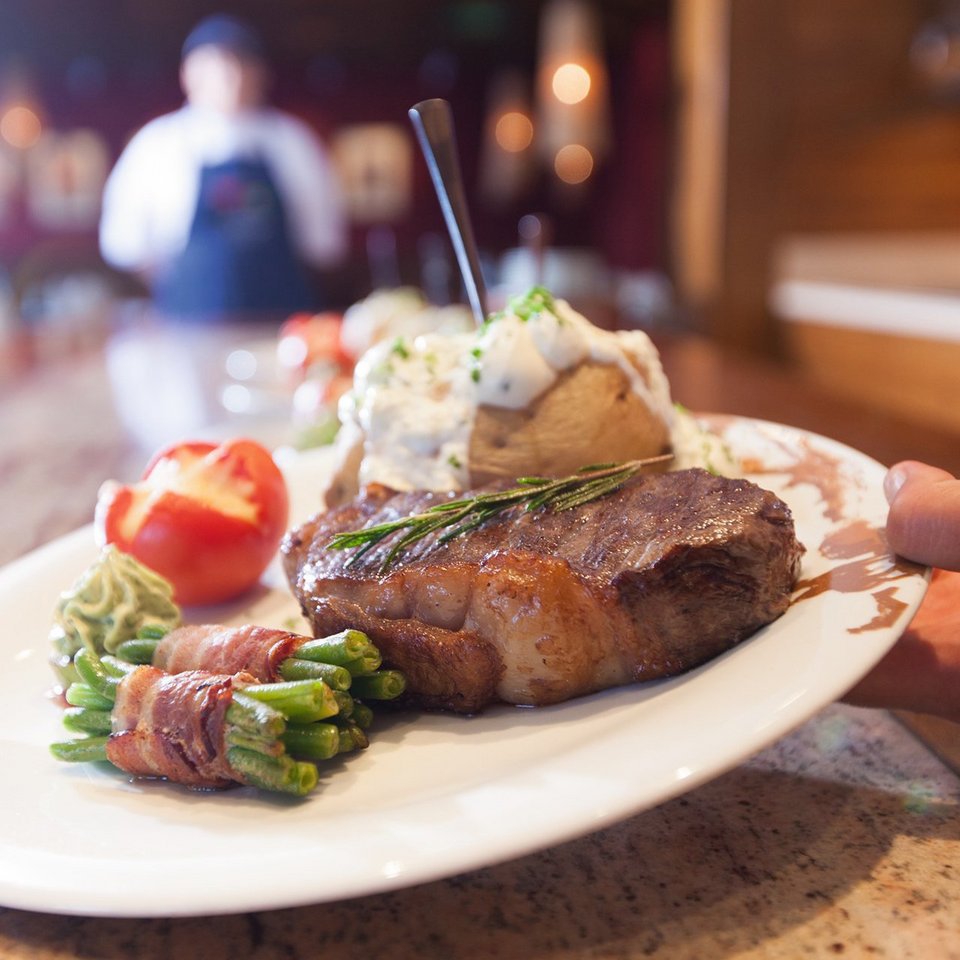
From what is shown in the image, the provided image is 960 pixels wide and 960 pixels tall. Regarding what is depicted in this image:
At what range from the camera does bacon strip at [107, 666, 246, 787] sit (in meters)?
1.15

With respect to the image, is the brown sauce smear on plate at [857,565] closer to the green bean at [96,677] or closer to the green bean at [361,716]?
the green bean at [361,716]

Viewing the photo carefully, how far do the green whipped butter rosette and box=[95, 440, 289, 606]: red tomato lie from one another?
212 mm

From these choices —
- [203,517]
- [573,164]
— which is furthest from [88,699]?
[573,164]

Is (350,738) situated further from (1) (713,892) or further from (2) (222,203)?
(2) (222,203)

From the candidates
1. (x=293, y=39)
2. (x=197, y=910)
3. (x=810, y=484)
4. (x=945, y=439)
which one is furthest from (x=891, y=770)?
(x=293, y=39)

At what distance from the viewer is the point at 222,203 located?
976 centimetres

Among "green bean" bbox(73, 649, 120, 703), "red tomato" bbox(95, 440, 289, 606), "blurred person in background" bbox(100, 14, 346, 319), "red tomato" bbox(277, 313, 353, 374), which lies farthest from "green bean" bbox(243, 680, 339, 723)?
"blurred person in background" bbox(100, 14, 346, 319)

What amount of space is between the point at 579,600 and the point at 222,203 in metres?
9.33

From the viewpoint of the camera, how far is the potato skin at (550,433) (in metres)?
1.88

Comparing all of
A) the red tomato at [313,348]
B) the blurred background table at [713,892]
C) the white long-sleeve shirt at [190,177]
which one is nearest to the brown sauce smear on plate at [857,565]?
the blurred background table at [713,892]

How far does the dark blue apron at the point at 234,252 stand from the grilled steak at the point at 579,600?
875 centimetres

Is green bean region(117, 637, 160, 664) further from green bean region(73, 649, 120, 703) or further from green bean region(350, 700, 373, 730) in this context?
green bean region(350, 700, 373, 730)

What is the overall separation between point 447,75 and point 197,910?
14556mm

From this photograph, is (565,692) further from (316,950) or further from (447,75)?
(447,75)
